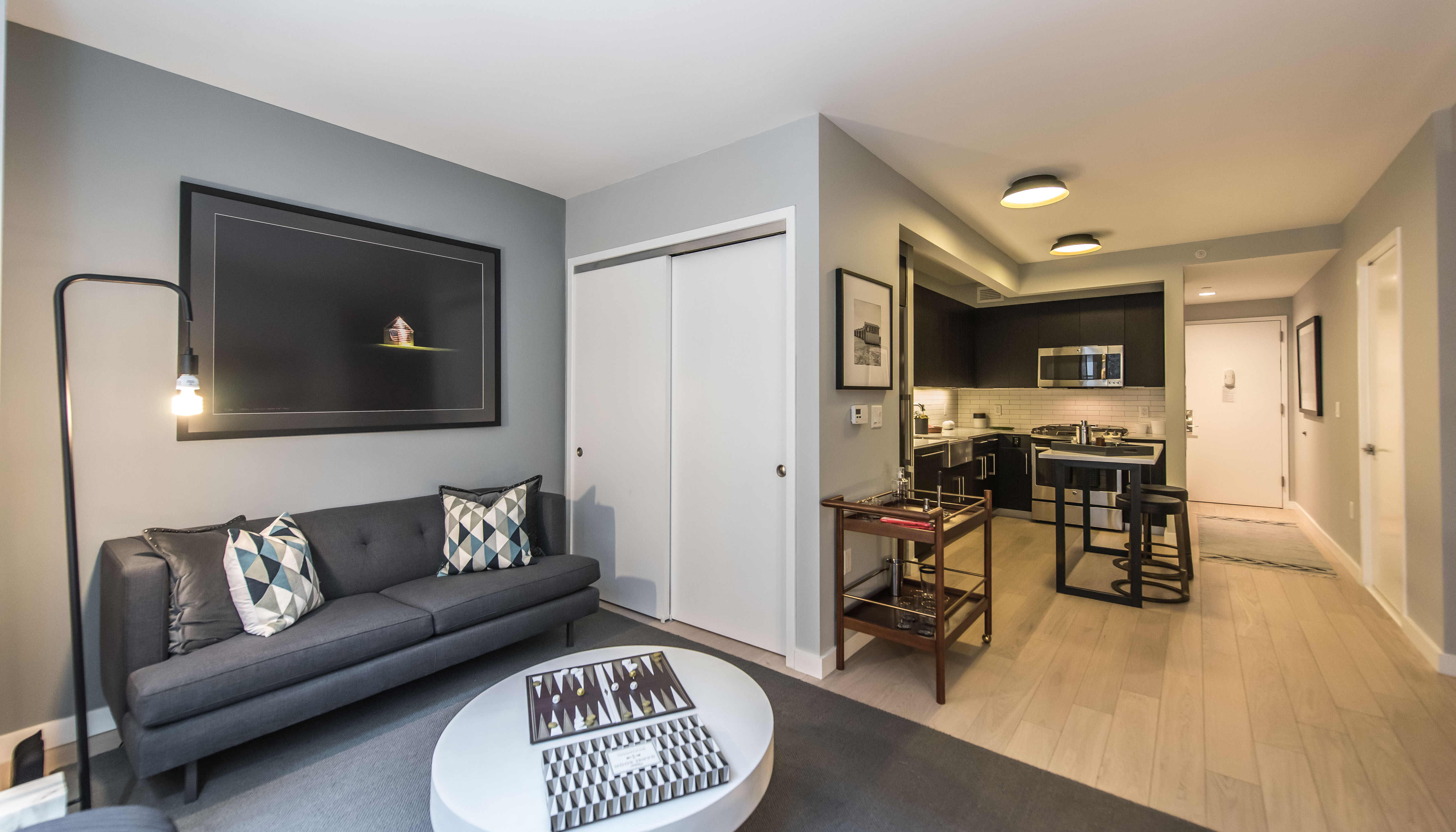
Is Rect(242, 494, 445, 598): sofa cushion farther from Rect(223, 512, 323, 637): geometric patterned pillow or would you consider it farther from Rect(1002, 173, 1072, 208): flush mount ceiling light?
Rect(1002, 173, 1072, 208): flush mount ceiling light

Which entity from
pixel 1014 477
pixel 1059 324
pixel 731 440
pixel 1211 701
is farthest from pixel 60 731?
pixel 1059 324

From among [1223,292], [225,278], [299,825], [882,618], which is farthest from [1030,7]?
[1223,292]

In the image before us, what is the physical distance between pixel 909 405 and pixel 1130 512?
5.03ft

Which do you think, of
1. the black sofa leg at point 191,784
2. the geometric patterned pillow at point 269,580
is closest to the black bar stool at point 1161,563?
the geometric patterned pillow at point 269,580

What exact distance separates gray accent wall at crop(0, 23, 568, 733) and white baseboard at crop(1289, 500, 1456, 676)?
16.7 ft

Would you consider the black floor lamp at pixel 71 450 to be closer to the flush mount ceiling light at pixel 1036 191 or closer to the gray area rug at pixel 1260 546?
the flush mount ceiling light at pixel 1036 191

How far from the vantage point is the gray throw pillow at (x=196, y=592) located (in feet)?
6.73

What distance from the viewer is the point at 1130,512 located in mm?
3734

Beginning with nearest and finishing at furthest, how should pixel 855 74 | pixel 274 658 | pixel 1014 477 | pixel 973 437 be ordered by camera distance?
pixel 274 658, pixel 855 74, pixel 973 437, pixel 1014 477

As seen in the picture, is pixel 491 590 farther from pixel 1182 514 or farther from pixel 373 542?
pixel 1182 514

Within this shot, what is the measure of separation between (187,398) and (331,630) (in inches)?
37.0

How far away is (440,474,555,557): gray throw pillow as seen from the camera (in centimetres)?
312

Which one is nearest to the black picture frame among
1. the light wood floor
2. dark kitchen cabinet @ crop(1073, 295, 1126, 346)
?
dark kitchen cabinet @ crop(1073, 295, 1126, 346)

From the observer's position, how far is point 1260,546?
5.07 meters
